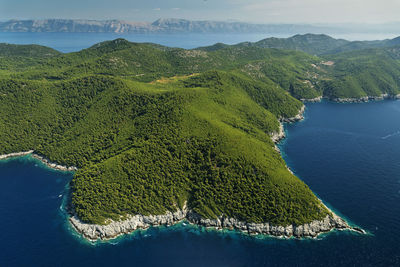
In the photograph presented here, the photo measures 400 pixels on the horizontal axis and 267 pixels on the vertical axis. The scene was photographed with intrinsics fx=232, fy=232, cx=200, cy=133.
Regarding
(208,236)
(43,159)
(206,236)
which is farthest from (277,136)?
(43,159)

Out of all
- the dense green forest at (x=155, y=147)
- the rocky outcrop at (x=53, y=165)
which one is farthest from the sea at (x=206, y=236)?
the dense green forest at (x=155, y=147)

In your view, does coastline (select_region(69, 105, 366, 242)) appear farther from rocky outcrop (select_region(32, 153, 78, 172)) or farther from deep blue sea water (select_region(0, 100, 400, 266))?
rocky outcrop (select_region(32, 153, 78, 172))

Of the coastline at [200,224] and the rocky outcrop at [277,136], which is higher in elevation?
the rocky outcrop at [277,136]

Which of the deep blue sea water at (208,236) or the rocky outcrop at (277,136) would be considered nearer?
the deep blue sea water at (208,236)

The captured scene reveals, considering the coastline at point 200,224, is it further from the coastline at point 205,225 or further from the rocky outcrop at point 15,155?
the rocky outcrop at point 15,155

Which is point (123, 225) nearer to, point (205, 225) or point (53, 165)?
point (205, 225)

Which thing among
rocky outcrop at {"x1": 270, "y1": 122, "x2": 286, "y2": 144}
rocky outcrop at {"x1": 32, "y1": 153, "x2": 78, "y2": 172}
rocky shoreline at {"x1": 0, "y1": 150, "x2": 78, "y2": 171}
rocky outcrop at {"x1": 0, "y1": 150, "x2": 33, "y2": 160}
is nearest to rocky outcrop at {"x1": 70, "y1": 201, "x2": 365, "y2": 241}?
rocky outcrop at {"x1": 32, "y1": 153, "x2": 78, "y2": 172}
